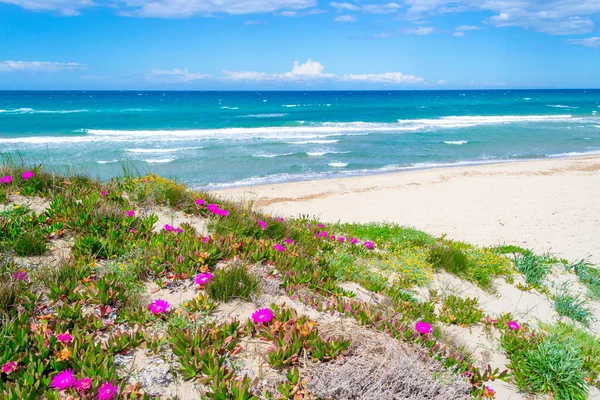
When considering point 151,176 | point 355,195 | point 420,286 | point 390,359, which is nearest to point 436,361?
point 390,359

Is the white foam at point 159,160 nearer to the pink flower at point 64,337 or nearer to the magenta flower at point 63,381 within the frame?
the pink flower at point 64,337

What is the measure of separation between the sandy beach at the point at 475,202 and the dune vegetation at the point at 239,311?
10.7 ft

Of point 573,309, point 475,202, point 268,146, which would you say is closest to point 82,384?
point 573,309

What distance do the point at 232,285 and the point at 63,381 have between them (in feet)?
5.16

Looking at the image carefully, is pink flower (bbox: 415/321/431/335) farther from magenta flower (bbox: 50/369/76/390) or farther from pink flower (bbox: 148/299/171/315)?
magenta flower (bbox: 50/369/76/390)

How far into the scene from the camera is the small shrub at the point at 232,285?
379cm

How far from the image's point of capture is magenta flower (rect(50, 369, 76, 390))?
2.54 metres

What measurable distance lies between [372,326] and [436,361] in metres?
0.58

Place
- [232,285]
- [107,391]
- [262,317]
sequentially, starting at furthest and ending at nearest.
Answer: [232,285]
[262,317]
[107,391]

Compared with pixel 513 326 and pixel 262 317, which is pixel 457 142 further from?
pixel 262 317

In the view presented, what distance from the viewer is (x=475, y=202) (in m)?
14.1

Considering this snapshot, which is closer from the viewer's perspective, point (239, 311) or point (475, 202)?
point (239, 311)

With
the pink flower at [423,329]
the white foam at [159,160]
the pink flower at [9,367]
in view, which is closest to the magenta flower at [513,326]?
the pink flower at [423,329]

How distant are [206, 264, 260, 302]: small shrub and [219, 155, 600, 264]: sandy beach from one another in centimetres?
446
